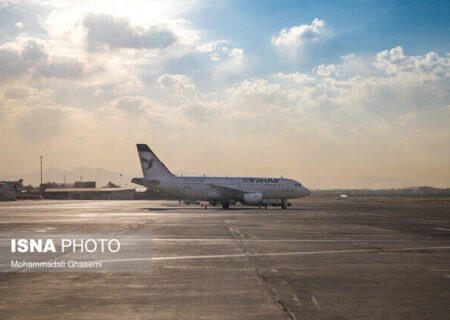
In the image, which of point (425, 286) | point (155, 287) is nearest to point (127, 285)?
point (155, 287)

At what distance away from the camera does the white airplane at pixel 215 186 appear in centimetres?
6394

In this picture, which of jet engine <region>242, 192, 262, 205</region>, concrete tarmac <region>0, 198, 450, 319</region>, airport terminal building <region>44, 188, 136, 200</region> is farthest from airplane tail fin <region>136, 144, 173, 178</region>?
airport terminal building <region>44, 188, 136, 200</region>

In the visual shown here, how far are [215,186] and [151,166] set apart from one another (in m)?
10.7

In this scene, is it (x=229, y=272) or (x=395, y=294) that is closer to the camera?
(x=395, y=294)

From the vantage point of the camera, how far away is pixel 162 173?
219 feet

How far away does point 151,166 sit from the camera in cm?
6706

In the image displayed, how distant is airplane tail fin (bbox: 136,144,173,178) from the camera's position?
6688cm

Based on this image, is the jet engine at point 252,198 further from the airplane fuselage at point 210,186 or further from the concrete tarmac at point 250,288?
the concrete tarmac at point 250,288

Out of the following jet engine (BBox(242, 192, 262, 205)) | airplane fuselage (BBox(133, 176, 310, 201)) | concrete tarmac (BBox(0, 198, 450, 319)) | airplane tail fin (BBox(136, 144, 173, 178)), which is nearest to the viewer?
concrete tarmac (BBox(0, 198, 450, 319))

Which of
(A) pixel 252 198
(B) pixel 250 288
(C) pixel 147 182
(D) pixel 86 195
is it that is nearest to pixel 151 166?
(C) pixel 147 182

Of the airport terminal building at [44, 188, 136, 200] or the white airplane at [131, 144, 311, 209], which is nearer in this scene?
the white airplane at [131, 144, 311, 209]

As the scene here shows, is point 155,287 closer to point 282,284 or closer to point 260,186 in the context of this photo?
point 282,284

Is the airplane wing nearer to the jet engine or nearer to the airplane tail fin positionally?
the airplane tail fin

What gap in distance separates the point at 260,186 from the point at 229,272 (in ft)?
181
